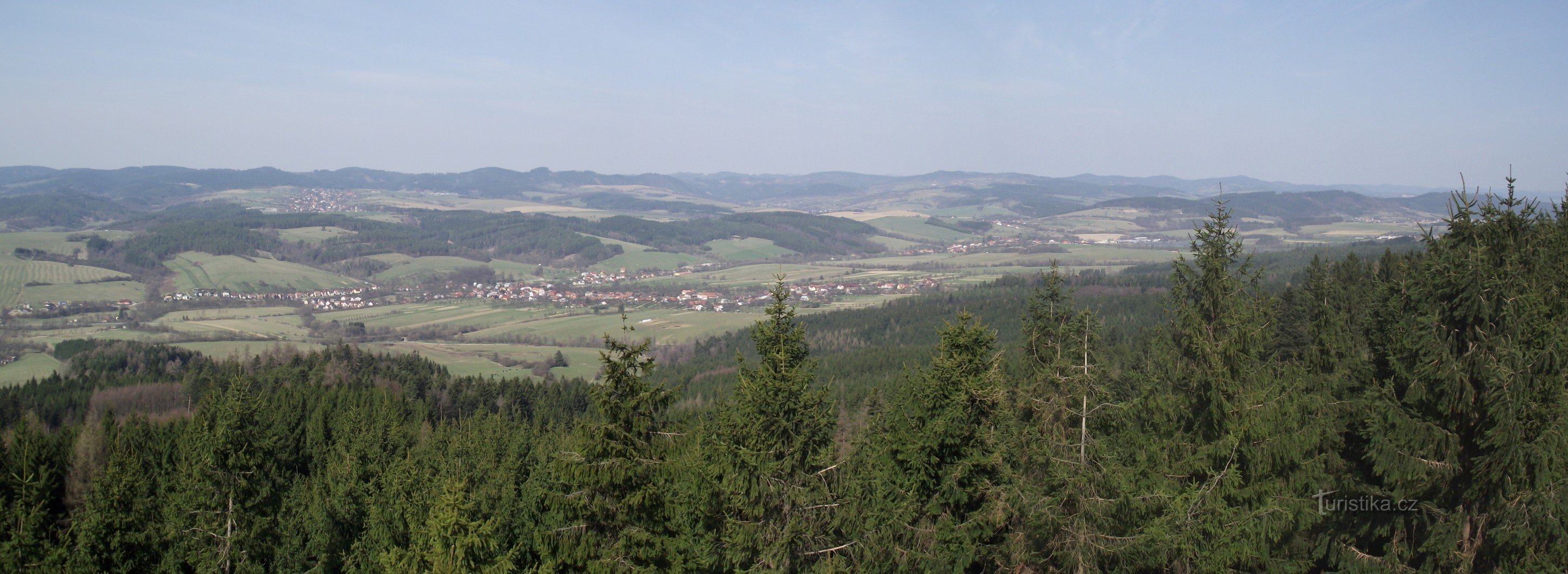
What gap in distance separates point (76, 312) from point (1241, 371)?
114 metres

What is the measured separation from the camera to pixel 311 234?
162750 mm

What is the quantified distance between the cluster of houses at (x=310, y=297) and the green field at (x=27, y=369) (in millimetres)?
36597

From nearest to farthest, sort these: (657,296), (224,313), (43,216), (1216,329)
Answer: (1216,329) → (224,313) → (657,296) → (43,216)

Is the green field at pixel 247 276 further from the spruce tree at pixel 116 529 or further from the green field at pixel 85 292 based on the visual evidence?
the spruce tree at pixel 116 529

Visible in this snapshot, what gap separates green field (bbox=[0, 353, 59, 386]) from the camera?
55.3 meters

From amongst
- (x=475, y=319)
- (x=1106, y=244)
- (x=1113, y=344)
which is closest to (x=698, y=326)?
(x=475, y=319)

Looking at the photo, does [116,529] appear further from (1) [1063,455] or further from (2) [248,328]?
(2) [248,328]

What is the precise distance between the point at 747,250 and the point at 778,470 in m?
158

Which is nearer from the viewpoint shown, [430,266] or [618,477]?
[618,477]

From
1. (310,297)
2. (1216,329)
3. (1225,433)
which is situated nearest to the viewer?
(1225,433)

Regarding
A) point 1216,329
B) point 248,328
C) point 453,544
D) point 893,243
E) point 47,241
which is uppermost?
point 1216,329

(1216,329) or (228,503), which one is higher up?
(1216,329)

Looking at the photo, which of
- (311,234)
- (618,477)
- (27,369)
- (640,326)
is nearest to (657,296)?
(640,326)

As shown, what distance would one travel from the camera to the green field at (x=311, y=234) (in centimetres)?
15700
